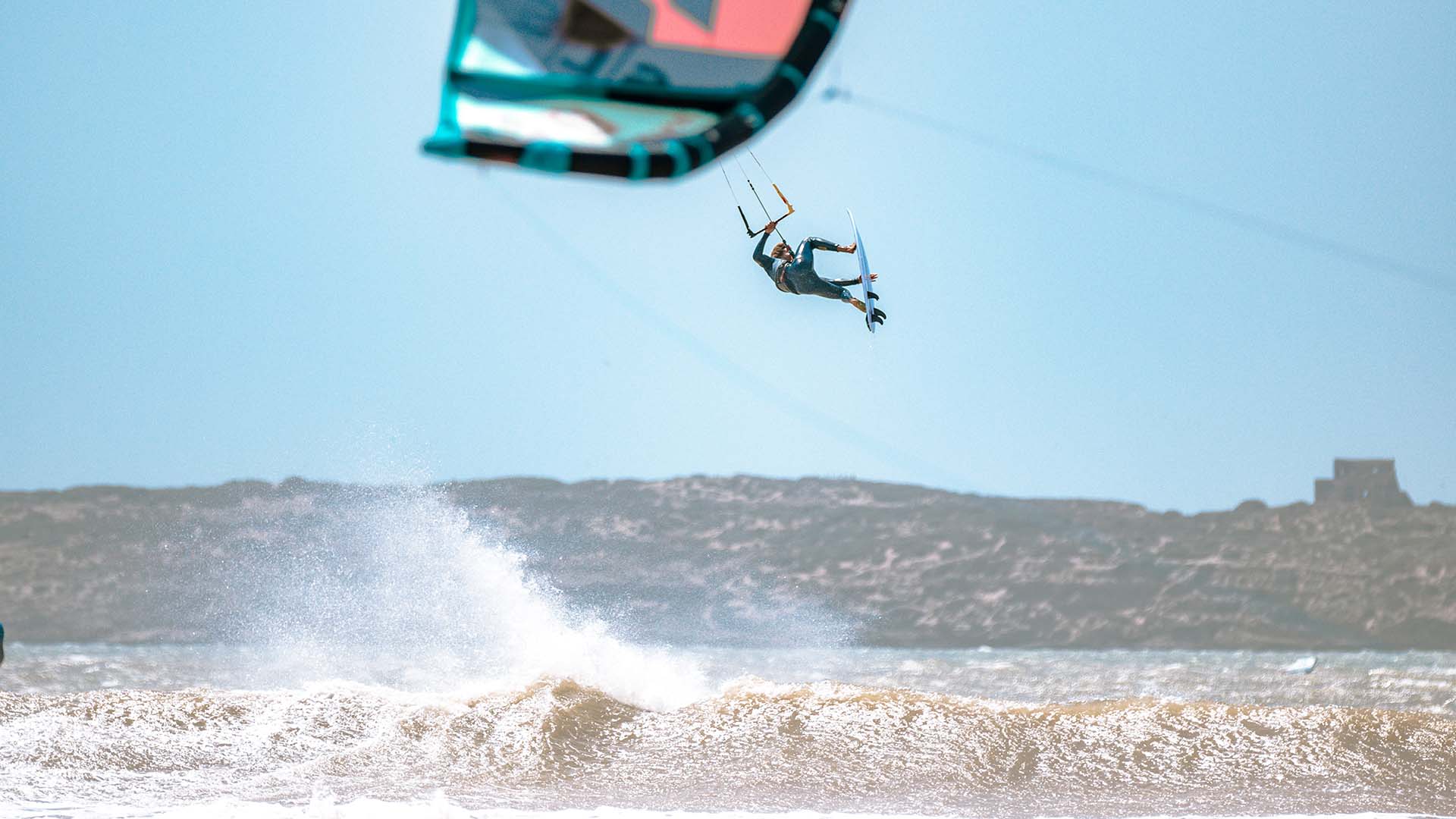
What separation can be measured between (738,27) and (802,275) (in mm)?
5618

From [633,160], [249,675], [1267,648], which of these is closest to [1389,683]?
[249,675]

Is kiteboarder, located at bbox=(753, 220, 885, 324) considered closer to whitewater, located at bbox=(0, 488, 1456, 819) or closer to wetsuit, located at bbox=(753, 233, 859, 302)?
wetsuit, located at bbox=(753, 233, 859, 302)

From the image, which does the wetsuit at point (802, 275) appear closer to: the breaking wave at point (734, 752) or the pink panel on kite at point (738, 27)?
the breaking wave at point (734, 752)

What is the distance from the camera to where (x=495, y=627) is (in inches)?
965

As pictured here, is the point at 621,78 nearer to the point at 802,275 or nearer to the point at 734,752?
the point at 802,275

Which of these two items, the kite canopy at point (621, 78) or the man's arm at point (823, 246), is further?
the man's arm at point (823, 246)

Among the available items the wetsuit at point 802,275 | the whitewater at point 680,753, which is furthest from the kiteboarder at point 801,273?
the whitewater at point 680,753

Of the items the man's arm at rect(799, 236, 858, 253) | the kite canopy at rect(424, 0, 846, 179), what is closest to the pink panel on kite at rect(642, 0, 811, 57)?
the kite canopy at rect(424, 0, 846, 179)

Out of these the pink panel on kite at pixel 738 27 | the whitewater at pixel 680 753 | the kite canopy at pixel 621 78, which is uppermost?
the pink panel on kite at pixel 738 27

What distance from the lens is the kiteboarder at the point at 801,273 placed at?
9586 millimetres

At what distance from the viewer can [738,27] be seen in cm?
409

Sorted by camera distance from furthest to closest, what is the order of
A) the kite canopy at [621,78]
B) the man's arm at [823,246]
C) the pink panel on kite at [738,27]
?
the man's arm at [823,246] → the pink panel on kite at [738,27] → the kite canopy at [621,78]

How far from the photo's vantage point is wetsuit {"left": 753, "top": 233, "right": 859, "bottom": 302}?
9.59 metres

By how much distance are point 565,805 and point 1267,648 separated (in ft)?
347
